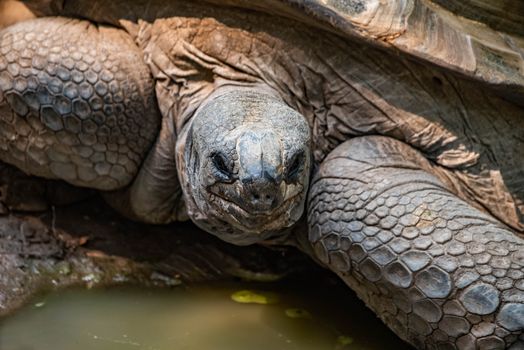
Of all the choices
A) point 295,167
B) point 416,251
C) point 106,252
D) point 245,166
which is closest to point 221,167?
point 245,166

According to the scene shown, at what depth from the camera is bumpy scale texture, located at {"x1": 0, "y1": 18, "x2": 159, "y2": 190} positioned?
4.29m

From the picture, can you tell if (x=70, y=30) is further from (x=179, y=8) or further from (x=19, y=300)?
(x=19, y=300)

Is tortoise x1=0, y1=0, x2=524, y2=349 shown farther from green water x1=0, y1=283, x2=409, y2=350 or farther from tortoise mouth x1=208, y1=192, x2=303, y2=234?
green water x1=0, y1=283, x2=409, y2=350

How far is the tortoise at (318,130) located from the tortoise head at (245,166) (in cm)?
1

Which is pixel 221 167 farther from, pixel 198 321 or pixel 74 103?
pixel 74 103

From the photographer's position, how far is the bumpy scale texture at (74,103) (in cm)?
429

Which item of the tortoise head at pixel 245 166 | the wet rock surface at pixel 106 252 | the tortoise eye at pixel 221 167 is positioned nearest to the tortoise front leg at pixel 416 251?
the tortoise head at pixel 245 166

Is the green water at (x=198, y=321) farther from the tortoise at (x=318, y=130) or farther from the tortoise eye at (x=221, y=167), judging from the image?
the tortoise eye at (x=221, y=167)

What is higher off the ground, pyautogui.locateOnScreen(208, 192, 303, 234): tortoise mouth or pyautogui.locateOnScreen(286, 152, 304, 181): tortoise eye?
pyautogui.locateOnScreen(286, 152, 304, 181): tortoise eye

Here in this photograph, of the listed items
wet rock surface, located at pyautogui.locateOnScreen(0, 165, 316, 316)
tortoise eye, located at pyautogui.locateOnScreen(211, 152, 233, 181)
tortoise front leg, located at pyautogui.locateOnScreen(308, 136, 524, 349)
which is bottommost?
wet rock surface, located at pyautogui.locateOnScreen(0, 165, 316, 316)

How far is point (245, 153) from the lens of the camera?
3.34 m

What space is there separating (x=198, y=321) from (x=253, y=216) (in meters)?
0.97

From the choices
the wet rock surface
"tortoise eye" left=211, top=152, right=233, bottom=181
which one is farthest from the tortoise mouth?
the wet rock surface

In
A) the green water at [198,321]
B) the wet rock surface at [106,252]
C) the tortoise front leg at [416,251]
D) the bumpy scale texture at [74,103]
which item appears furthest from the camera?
the wet rock surface at [106,252]
